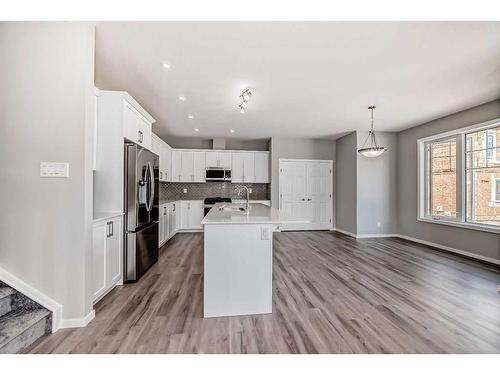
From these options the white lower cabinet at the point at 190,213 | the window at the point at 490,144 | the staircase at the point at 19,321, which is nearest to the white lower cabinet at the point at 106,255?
the staircase at the point at 19,321

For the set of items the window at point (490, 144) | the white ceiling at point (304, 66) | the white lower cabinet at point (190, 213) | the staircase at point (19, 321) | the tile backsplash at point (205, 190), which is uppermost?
→ the white ceiling at point (304, 66)

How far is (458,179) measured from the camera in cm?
423

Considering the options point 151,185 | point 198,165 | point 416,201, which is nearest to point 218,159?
point 198,165

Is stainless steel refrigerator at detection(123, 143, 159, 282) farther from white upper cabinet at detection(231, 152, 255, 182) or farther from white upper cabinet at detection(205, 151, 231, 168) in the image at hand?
white upper cabinet at detection(231, 152, 255, 182)

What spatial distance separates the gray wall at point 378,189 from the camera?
219 inches

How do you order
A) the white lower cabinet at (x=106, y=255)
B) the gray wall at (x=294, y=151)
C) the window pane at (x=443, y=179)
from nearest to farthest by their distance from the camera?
the white lower cabinet at (x=106, y=255)
the window pane at (x=443, y=179)
the gray wall at (x=294, y=151)

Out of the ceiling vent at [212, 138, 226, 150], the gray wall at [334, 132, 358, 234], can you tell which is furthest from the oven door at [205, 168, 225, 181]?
the gray wall at [334, 132, 358, 234]

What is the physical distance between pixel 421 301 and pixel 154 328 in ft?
8.43

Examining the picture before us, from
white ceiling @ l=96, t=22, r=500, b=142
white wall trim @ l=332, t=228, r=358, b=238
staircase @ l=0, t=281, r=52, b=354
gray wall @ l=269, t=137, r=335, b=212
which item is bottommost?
white wall trim @ l=332, t=228, r=358, b=238

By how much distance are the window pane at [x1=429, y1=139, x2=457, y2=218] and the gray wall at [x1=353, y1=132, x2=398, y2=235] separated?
829 mm

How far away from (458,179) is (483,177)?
0.34 m

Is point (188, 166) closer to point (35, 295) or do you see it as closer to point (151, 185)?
point (151, 185)

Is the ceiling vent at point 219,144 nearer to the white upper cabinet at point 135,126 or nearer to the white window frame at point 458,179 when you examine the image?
the white upper cabinet at point 135,126

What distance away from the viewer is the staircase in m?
1.53
